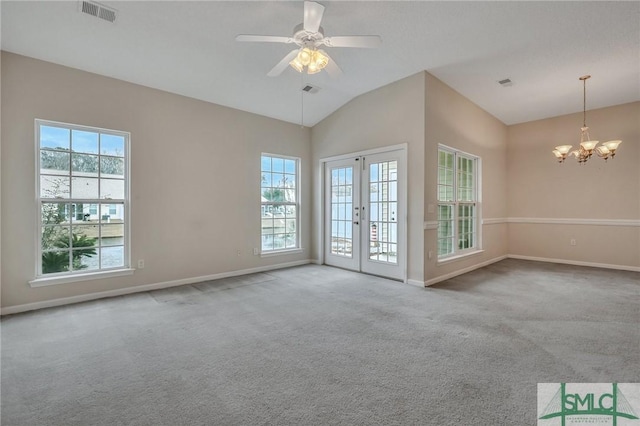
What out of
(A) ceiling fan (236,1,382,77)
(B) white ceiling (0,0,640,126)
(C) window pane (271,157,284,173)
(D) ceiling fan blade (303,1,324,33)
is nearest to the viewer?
(D) ceiling fan blade (303,1,324,33)

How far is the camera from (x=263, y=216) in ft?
17.7

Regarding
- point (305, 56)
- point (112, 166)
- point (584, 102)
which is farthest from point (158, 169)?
point (584, 102)

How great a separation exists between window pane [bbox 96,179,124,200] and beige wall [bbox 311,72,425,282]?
3.46 m

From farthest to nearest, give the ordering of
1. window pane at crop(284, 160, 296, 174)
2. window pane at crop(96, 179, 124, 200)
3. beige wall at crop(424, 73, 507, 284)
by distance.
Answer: window pane at crop(284, 160, 296, 174), beige wall at crop(424, 73, 507, 284), window pane at crop(96, 179, 124, 200)

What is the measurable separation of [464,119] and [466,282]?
2.81 m

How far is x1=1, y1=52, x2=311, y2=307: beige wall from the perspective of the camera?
3215 mm

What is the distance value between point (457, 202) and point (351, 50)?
3183 millimetres

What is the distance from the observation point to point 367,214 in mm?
5098

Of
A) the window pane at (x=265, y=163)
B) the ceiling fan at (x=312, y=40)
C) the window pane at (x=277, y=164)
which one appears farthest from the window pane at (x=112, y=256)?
the ceiling fan at (x=312, y=40)

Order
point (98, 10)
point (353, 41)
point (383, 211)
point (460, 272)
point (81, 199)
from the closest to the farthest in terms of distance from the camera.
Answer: point (353, 41)
point (98, 10)
point (81, 199)
point (383, 211)
point (460, 272)

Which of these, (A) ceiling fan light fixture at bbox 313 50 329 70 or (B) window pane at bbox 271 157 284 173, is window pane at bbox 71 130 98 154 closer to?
(B) window pane at bbox 271 157 284 173

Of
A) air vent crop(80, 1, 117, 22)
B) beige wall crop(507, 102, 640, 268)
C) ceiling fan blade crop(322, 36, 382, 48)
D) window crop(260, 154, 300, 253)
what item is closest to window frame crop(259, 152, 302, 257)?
window crop(260, 154, 300, 253)

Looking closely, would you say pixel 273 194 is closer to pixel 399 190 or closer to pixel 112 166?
pixel 399 190

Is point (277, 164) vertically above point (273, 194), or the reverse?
point (277, 164)
